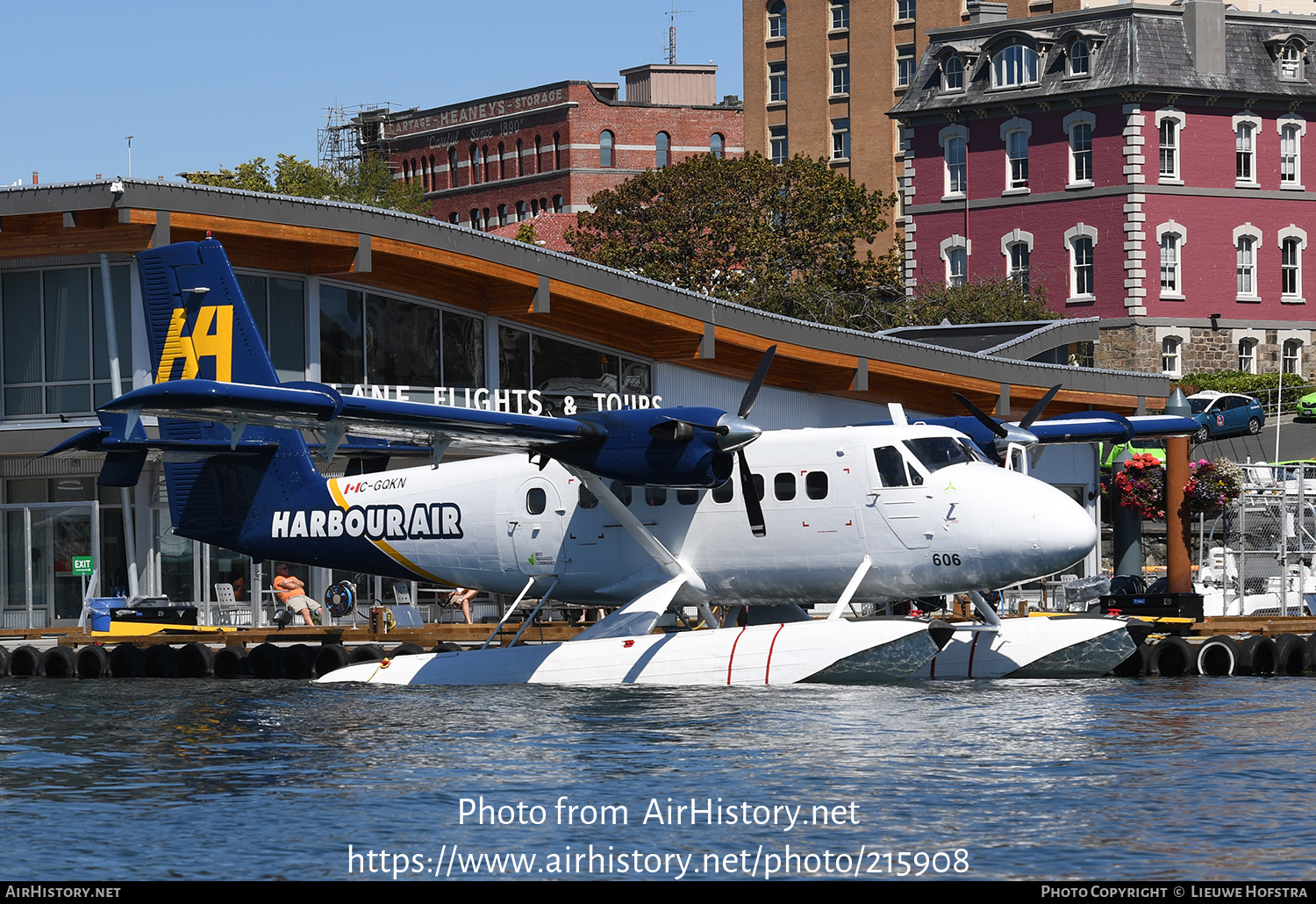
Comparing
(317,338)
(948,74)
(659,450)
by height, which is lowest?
(659,450)

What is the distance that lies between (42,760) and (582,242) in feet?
191

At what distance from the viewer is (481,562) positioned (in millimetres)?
26406

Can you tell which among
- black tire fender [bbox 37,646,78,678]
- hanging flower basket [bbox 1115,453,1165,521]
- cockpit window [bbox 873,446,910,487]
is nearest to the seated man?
black tire fender [bbox 37,646,78,678]

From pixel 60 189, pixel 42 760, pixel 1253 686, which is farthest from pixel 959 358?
pixel 42 760

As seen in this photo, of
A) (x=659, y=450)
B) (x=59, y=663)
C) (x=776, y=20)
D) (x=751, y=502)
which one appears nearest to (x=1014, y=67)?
(x=776, y=20)

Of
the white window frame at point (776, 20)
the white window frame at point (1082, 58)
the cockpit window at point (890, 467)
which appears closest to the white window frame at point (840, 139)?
the white window frame at point (776, 20)

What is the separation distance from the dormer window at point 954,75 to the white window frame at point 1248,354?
16.0 m

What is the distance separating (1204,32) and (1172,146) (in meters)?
4.79

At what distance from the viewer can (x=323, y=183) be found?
3344 inches

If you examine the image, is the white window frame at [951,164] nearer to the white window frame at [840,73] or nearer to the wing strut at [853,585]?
the white window frame at [840,73]

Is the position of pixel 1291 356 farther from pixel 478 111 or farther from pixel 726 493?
pixel 478 111

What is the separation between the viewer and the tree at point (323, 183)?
7894cm

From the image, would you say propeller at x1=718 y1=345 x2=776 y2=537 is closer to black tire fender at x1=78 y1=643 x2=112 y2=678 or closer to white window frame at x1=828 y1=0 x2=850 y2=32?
black tire fender at x1=78 y1=643 x2=112 y2=678

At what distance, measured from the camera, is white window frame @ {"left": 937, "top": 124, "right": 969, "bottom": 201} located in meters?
73.1
